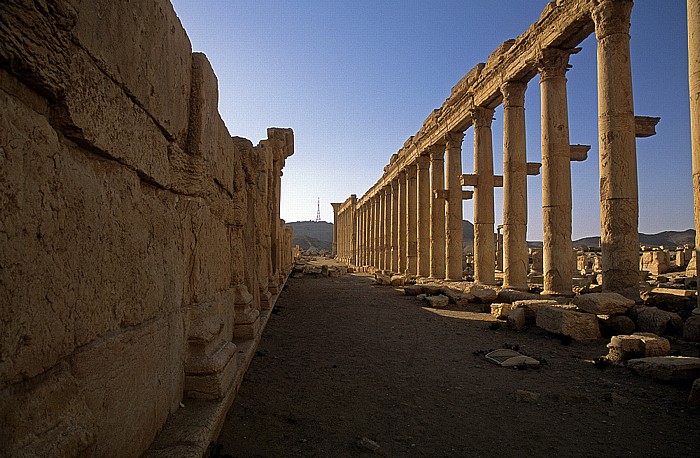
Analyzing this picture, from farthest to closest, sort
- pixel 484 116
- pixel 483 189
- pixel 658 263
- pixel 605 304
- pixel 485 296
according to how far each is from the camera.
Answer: pixel 658 263
pixel 483 189
pixel 484 116
pixel 485 296
pixel 605 304

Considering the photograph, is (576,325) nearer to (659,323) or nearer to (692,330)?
(659,323)

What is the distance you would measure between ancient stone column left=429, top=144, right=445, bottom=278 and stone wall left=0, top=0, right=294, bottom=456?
A: 59.4 ft

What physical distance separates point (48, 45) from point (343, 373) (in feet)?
16.4

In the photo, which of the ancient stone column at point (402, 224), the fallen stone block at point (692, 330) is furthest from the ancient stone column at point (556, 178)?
the ancient stone column at point (402, 224)

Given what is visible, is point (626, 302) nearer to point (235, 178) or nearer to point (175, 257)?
point (235, 178)

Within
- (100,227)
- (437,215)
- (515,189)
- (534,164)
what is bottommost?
(100,227)

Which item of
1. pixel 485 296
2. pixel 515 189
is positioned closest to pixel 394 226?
pixel 515 189

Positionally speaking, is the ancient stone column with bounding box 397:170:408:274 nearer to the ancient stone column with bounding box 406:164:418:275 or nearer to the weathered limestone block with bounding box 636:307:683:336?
the ancient stone column with bounding box 406:164:418:275

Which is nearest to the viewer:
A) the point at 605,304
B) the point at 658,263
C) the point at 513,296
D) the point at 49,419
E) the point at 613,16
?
the point at 49,419

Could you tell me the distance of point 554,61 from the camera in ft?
43.3

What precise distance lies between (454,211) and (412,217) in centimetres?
605

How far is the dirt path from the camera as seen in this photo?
3.81m

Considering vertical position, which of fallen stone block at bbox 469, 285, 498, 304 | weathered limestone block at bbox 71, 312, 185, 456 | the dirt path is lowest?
the dirt path

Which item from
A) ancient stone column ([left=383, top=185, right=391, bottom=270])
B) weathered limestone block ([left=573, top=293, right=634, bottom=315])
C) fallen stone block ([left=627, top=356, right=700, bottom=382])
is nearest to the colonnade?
weathered limestone block ([left=573, top=293, right=634, bottom=315])
